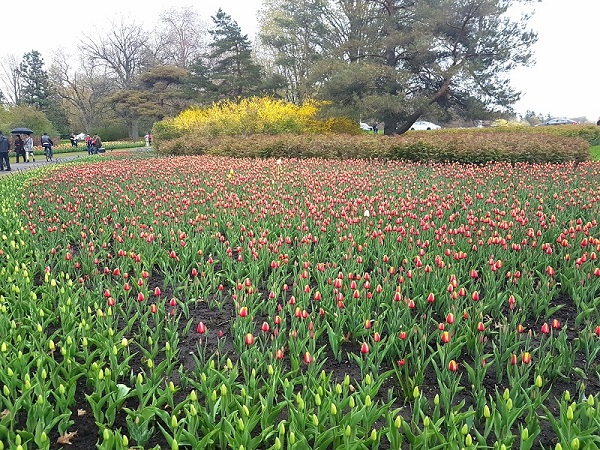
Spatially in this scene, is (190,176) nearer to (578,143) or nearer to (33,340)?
(33,340)

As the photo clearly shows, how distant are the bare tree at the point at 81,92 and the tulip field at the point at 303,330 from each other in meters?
51.2

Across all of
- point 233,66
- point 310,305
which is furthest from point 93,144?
point 310,305

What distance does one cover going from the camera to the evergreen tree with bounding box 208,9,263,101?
34969 mm

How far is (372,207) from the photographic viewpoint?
6.40 meters

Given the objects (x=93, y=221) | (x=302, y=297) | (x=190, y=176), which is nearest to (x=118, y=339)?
(x=302, y=297)

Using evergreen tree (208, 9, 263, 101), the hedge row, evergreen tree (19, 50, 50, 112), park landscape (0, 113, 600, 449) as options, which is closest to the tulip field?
park landscape (0, 113, 600, 449)

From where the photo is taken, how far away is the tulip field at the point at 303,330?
2221 mm

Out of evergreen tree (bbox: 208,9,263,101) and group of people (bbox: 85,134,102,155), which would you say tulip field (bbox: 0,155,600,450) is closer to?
group of people (bbox: 85,134,102,155)

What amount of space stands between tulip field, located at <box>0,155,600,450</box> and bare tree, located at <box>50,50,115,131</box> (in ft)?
168

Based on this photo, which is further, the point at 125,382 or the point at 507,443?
the point at 125,382

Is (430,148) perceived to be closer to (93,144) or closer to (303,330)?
(303,330)

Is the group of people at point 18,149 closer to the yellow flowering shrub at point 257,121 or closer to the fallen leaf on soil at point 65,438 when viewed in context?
the yellow flowering shrub at point 257,121

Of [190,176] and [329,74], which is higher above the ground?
[329,74]

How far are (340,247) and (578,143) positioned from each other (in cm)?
1169
